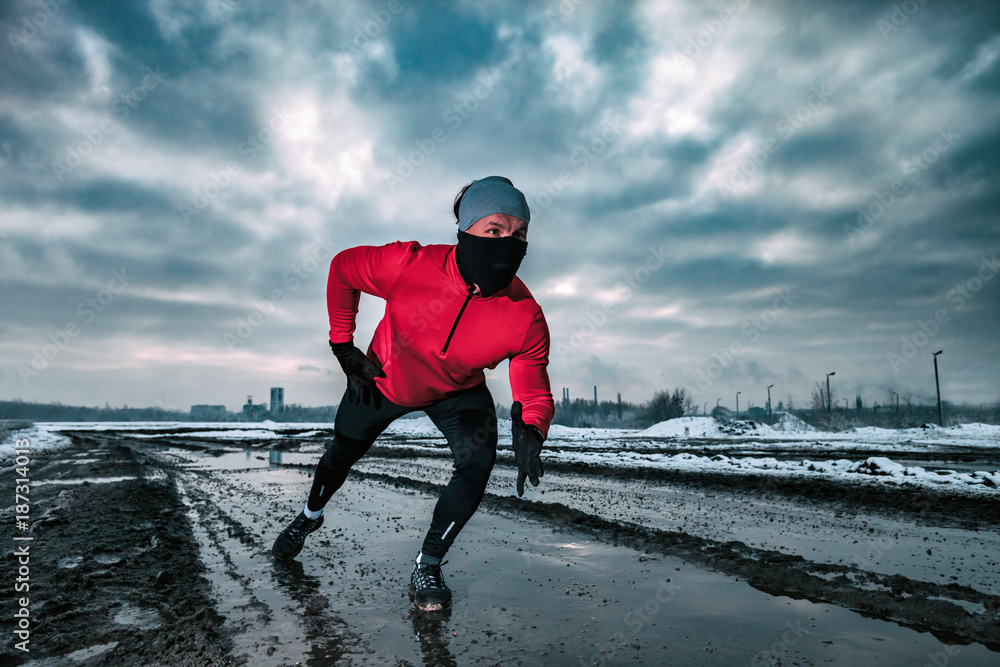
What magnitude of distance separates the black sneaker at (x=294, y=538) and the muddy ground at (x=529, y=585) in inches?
3.8

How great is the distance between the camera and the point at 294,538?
3.94m

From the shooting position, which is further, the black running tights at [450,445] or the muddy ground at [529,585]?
the black running tights at [450,445]

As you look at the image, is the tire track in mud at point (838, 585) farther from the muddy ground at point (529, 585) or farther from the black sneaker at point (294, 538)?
the black sneaker at point (294, 538)

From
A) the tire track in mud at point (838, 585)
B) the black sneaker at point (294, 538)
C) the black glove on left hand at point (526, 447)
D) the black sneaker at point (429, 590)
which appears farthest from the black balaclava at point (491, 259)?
the tire track in mud at point (838, 585)

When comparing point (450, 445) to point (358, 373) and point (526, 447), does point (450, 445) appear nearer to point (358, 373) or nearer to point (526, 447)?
point (526, 447)

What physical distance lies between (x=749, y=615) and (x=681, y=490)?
5.74 metres

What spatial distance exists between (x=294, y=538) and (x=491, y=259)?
248cm

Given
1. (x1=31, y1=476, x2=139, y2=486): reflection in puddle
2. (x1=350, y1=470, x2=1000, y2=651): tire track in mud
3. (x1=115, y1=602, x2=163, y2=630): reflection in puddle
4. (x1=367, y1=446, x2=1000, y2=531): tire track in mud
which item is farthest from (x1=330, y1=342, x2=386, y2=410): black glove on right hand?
(x1=31, y1=476, x2=139, y2=486): reflection in puddle

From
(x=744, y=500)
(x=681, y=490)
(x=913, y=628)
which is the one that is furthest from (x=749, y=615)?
(x=681, y=490)

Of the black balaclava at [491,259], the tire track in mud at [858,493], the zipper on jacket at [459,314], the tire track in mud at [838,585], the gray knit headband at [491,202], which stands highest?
the gray knit headband at [491,202]

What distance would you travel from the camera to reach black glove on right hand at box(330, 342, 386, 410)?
349 centimetres

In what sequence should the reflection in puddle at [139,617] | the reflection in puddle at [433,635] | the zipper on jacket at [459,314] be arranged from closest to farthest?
the reflection in puddle at [433,635] → the reflection in puddle at [139,617] → the zipper on jacket at [459,314]

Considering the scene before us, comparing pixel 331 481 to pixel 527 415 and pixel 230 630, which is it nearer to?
pixel 230 630

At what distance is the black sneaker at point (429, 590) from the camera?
2910 millimetres
